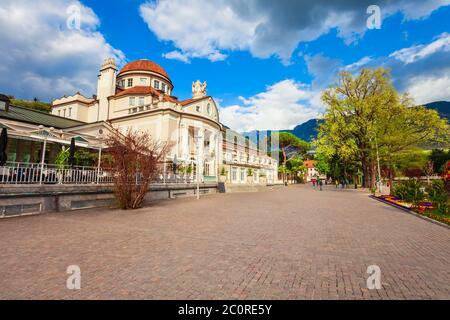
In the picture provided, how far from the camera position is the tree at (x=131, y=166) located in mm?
11500

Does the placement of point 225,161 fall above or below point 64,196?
above

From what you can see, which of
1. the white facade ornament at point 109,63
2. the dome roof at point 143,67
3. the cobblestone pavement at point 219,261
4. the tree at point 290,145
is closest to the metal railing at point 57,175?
the cobblestone pavement at point 219,261

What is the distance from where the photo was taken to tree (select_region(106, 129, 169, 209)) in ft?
37.7

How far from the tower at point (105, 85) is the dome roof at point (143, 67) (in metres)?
2.65

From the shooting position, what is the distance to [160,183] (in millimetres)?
18125

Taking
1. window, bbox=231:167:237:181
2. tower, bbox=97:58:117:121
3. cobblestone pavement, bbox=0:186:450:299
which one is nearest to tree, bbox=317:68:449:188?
window, bbox=231:167:237:181

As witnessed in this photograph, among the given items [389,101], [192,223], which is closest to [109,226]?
[192,223]

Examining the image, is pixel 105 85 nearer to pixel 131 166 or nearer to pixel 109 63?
pixel 109 63

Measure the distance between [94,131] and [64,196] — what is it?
13447 mm

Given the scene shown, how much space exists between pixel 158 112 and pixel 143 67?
15.4 metres

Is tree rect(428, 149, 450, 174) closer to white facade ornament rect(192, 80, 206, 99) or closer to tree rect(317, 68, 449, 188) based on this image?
tree rect(317, 68, 449, 188)

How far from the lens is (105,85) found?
37.8 meters
